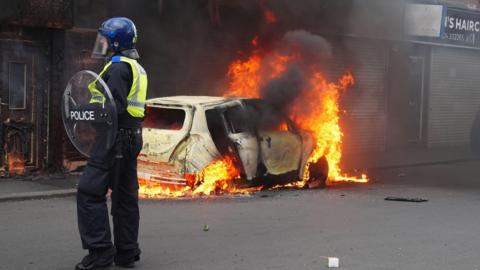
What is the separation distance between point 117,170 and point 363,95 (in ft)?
40.4

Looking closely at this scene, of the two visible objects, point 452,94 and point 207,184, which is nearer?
point 207,184

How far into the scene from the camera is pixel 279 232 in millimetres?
7117

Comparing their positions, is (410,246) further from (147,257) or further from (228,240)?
(147,257)

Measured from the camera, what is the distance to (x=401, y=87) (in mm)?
18047

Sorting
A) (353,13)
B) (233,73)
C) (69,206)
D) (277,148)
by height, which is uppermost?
(353,13)

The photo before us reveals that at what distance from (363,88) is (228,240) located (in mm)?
10872

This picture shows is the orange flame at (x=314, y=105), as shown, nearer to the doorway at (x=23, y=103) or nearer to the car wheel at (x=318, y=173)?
the car wheel at (x=318, y=173)

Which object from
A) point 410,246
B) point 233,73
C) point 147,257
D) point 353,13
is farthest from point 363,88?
point 147,257

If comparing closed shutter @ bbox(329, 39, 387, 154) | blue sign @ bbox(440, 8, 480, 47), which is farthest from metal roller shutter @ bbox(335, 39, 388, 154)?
blue sign @ bbox(440, 8, 480, 47)

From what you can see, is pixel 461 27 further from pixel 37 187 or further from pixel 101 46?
pixel 101 46

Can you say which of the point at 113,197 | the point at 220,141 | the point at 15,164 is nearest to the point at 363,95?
the point at 220,141

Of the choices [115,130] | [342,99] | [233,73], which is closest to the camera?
[115,130]

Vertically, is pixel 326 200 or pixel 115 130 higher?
pixel 115 130

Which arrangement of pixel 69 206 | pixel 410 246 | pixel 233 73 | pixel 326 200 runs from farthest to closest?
pixel 233 73 → pixel 326 200 → pixel 69 206 → pixel 410 246
